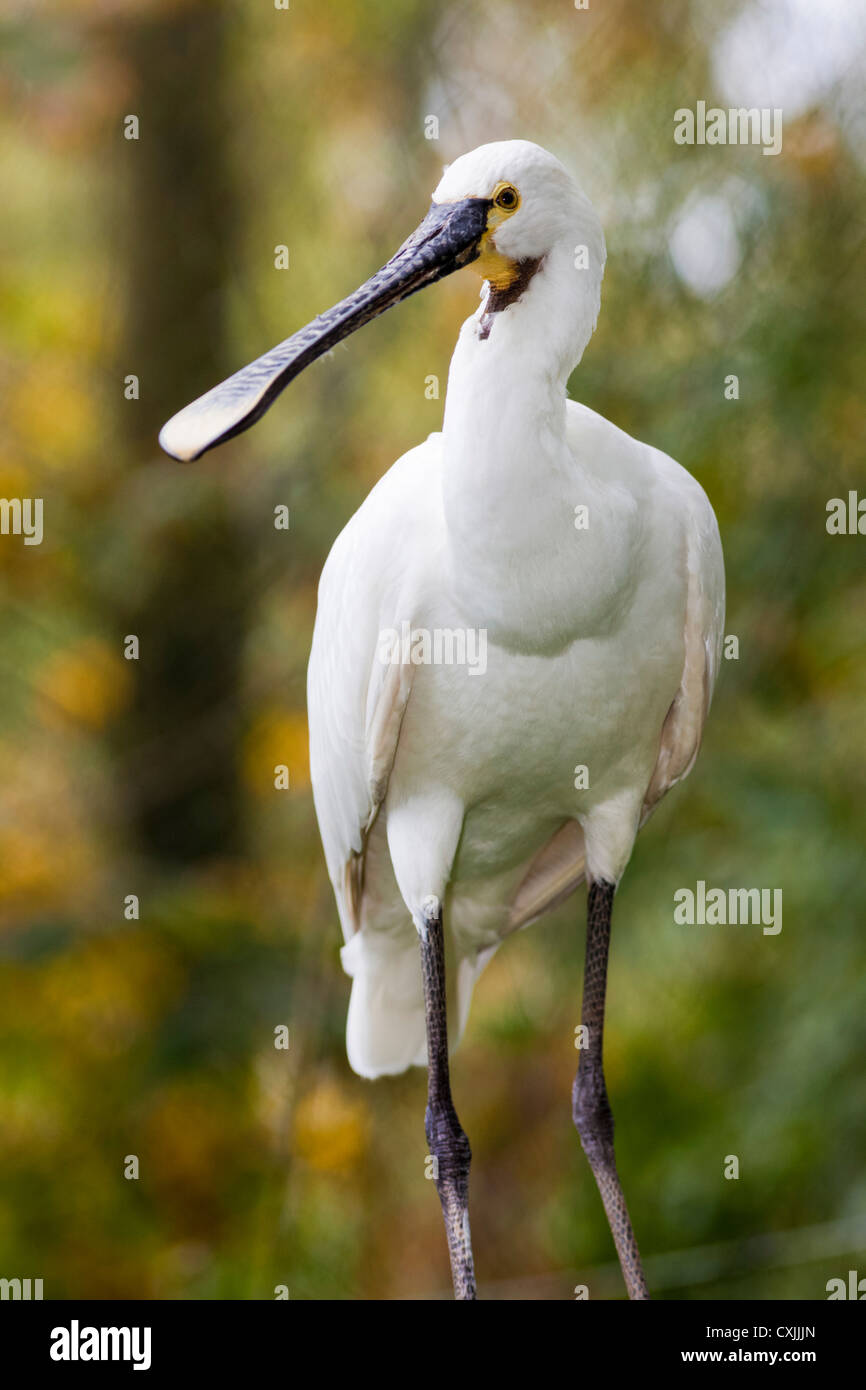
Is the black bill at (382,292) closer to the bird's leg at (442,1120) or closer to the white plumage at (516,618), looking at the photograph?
the white plumage at (516,618)

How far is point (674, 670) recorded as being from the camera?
2.40 meters

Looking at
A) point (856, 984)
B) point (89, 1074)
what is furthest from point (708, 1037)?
point (89, 1074)

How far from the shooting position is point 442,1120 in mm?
2508

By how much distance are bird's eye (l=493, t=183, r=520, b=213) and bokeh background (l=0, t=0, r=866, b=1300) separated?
5.44 ft

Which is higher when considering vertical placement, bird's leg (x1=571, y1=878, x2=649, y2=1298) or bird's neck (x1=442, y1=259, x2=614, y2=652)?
bird's neck (x1=442, y1=259, x2=614, y2=652)

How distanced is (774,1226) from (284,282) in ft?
10.1

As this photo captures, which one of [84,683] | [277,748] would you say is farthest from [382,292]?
[84,683]

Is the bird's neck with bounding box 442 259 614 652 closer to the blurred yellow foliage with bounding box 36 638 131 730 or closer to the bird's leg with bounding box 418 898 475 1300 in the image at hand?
the bird's leg with bounding box 418 898 475 1300

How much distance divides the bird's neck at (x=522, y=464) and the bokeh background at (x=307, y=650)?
1.59m

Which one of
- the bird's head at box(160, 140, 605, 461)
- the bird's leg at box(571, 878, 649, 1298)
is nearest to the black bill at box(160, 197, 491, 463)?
the bird's head at box(160, 140, 605, 461)

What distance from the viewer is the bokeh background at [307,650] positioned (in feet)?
12.1

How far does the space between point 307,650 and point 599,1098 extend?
2329 mm

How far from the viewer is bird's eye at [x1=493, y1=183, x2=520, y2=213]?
203 centimetres

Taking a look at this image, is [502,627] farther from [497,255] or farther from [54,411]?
[54,411]
